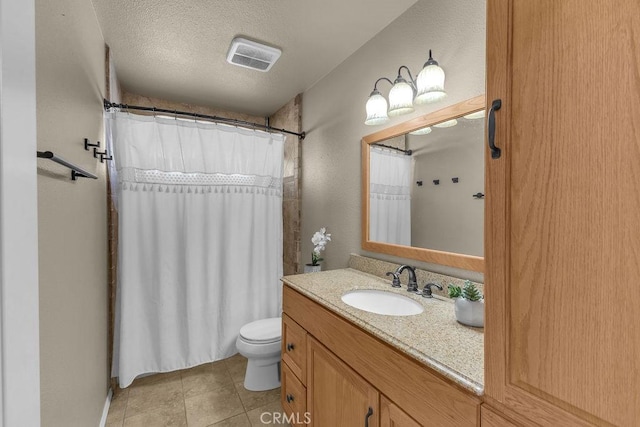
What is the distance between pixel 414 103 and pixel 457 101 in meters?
0.24

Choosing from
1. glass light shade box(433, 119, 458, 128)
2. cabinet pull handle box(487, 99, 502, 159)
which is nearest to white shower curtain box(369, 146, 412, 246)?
glass light shade box(433, 119, 458, 128)

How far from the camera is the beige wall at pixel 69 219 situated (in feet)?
2.86

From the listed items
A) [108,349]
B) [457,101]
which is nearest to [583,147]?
[457,101]

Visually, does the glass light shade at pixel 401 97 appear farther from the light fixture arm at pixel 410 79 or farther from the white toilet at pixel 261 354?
the white toilet at pixel 261 354

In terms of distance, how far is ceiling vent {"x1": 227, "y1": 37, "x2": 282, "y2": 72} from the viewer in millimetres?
1837

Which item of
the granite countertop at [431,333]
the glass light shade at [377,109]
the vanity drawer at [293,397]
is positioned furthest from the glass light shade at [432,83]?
the vanity drawer at [293,397]

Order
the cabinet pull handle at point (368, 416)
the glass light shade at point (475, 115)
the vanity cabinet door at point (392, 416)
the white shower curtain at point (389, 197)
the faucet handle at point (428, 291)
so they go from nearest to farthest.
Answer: the vanity cabinet door at point (392, 416) → the cabinet pull handle at point (368, 416) → the glass light shade at point (475, 115) → the faucet handle at point (428, 291) → the white shower curtain at point (389, 197)

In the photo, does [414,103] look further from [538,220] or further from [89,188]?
[89,188]

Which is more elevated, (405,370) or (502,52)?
(502,52)

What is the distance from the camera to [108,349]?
1971mm

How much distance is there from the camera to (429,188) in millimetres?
1498

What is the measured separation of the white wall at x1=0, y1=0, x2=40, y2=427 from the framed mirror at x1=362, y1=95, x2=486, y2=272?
1420 mm

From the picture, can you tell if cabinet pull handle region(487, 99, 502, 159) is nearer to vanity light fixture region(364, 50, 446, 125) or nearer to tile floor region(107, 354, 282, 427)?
vanity light fixture region(364, 50, 446, 125)

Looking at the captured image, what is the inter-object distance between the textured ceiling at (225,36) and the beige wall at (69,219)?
26 centimetres
